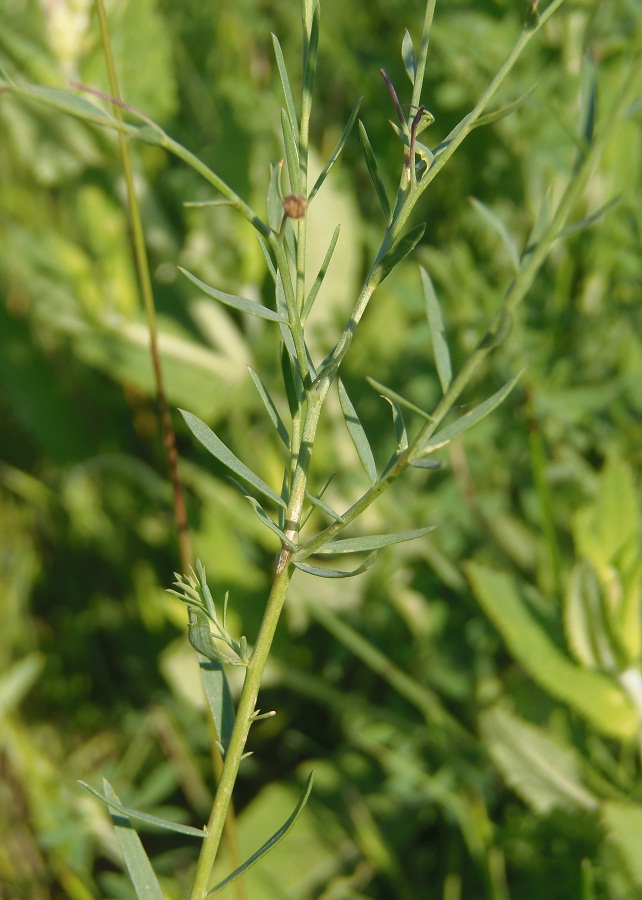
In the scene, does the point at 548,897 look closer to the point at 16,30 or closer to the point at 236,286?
the point at 236,286

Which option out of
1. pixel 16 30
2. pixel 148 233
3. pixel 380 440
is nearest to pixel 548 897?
pixel 380 440

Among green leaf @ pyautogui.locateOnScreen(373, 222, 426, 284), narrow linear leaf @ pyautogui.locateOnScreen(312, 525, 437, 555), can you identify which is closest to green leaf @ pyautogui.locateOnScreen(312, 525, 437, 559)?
narrow linear leaf @ pyautogui.locateOnScreen(312, 525, 437, 555)

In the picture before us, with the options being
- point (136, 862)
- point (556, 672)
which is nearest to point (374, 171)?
point (136, 862)

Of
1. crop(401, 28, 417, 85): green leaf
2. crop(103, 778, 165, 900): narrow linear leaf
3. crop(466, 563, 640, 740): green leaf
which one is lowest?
crop(466, 563, 640, 740): green leaf

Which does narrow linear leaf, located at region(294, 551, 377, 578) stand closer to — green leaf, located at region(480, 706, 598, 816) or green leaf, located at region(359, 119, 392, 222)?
green leaf, located at region(359, 119, 392, 222)

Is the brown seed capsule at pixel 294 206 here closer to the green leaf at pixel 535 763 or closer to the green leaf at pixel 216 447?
the green leaf at pixel 216 447

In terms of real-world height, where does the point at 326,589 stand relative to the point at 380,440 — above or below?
below

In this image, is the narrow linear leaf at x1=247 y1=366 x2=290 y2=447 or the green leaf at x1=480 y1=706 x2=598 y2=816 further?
the green leaf at x1=480 y1=706 x2=598 y2=816
